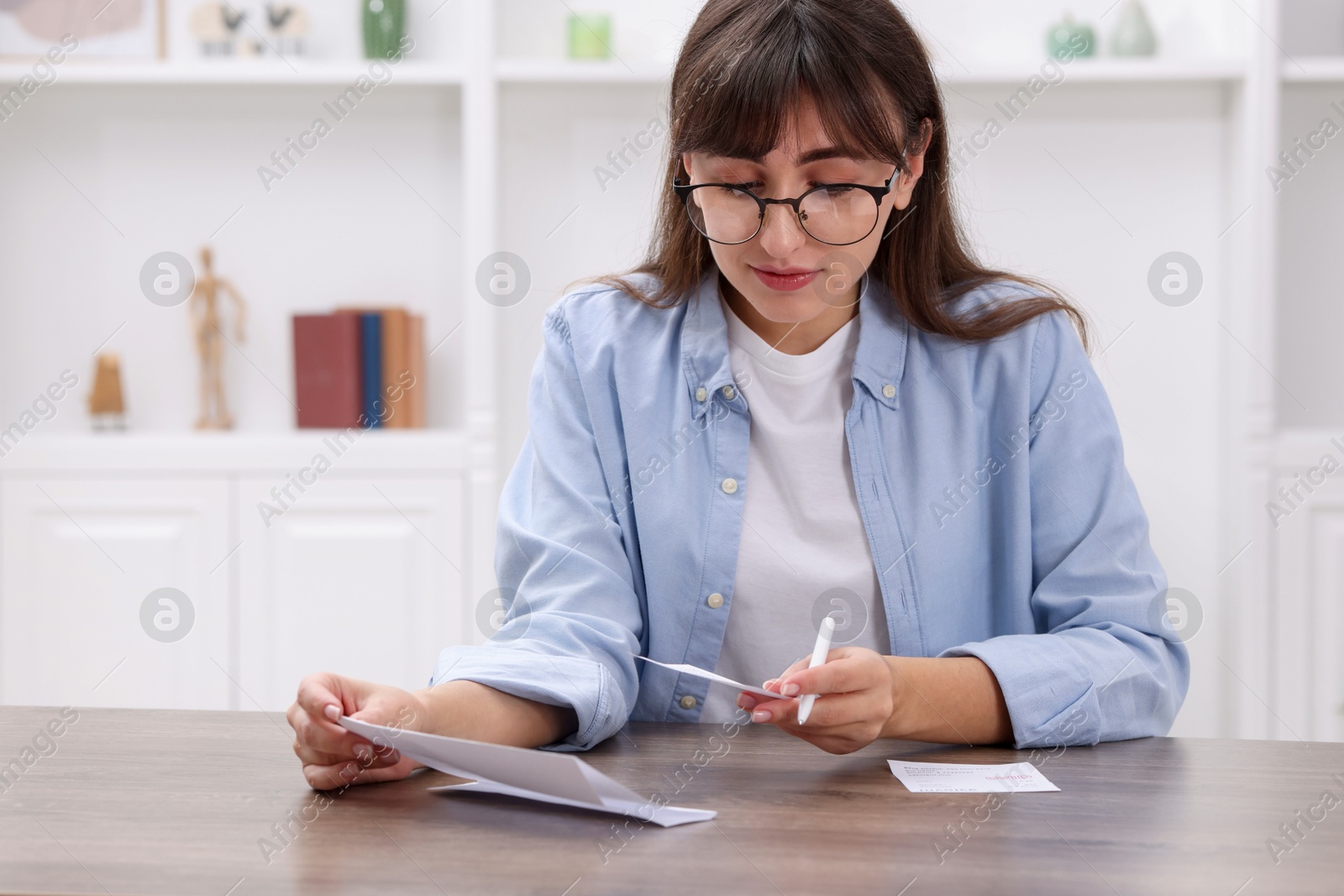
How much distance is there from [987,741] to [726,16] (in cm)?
78

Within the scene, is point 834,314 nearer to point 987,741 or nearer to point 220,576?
point 987,741

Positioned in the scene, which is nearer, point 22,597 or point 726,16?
point 726,16

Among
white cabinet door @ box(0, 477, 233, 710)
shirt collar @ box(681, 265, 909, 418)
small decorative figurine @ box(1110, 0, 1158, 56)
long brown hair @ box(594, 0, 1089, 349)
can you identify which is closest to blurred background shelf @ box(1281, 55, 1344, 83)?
small decorative figurine @ box(1110, 0, 1158, 56)

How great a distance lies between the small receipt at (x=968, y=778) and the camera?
3.04 feet

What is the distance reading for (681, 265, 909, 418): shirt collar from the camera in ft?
4.43

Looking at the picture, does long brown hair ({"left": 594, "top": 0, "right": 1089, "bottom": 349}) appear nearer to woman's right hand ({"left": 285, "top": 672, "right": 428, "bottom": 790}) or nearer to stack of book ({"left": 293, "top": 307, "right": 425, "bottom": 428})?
woman's right hand ({"left": 285, "top": 672, "right": 428, "bottom": 790})

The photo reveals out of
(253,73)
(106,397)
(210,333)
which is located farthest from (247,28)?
(106,397)

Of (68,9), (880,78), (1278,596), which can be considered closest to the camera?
(880,78)

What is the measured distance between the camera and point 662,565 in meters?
1.32

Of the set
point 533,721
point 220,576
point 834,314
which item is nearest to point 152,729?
point 533,721

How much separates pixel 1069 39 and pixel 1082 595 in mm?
1922

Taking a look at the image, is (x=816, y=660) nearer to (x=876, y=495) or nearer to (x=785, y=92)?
(x=876, y=495)

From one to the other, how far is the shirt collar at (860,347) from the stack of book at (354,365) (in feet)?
5.12

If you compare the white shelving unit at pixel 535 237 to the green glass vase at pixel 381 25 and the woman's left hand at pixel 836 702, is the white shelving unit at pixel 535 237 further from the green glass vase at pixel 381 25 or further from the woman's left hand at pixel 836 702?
the woman's left hand at pixel 836 702
